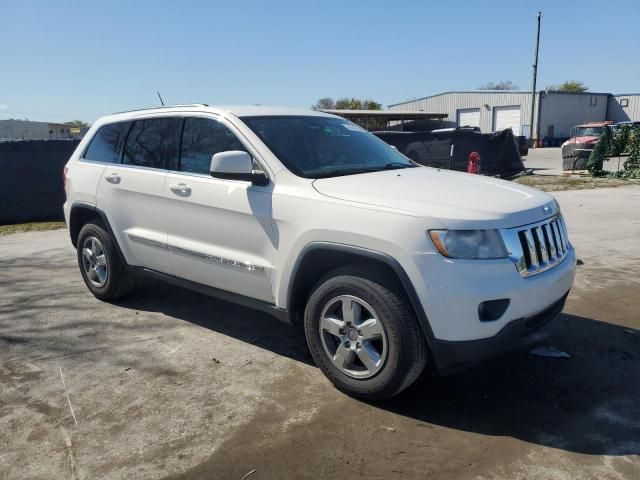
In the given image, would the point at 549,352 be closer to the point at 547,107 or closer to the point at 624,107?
the point at 547,107

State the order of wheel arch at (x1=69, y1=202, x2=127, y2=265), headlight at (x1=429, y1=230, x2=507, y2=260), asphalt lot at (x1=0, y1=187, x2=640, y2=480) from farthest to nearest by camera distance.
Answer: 1. wheel arch at (x1=69, y1=202, x2=127, y2=265)
2. headlight at (x1=429, y1=230, x2=507, y2=260)
3. asphalt lot at (x1=0, y1=187, x2=640, y2=480)

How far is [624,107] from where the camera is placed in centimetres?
5556

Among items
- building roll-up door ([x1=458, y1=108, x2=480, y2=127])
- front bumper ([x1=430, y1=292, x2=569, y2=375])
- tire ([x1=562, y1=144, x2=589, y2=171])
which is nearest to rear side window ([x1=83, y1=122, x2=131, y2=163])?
front bumper ([x1=430, y1=292, x2=569, y2=375])

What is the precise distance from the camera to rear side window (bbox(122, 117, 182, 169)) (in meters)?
4.56

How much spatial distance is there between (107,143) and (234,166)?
2.21 metres

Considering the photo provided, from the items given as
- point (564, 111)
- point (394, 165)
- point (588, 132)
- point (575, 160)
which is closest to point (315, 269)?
point (394, 165)

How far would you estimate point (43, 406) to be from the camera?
3479 millimetres

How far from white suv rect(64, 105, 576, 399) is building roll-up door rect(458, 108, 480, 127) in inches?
2051

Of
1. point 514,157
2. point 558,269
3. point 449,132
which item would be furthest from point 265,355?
point 514,157

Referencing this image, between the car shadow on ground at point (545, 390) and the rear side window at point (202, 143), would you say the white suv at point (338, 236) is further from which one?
the car shadow on ground at point (545, 390)

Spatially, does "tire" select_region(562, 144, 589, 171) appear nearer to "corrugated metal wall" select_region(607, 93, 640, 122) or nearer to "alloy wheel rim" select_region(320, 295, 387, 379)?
"alloy wheel rim" select_region(320, 295, 387, 379)

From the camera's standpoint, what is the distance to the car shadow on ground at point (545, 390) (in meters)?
3.15

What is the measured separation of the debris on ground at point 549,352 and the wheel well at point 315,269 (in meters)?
1.62

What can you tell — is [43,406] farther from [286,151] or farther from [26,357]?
[286,151]
